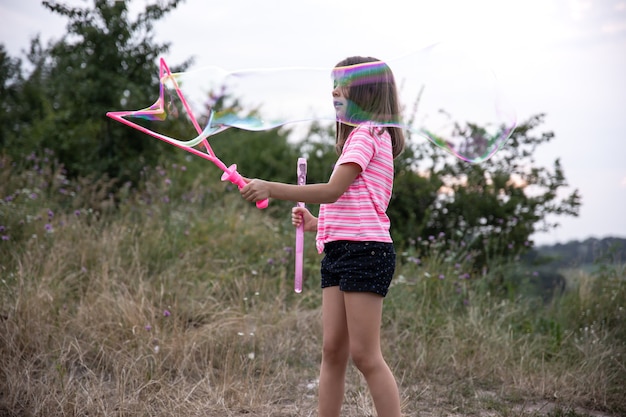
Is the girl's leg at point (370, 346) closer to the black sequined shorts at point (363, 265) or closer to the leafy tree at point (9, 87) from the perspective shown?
the black sequined shorts at point (363, 265)

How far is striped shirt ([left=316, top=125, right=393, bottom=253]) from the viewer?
2262mm

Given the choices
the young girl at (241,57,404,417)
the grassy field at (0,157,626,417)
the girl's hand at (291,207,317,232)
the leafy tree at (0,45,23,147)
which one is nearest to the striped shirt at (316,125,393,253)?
the young girl at (241,57,404,417)

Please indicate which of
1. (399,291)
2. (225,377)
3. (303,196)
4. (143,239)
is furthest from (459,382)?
(143,239)

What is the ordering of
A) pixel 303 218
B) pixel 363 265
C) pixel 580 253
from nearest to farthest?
pixel 363 265 < pixel 303 218 < pixel 580 253

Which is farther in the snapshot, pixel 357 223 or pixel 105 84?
pixel 105 84

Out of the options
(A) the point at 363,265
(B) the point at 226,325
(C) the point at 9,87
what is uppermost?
(C) the point at 9,87

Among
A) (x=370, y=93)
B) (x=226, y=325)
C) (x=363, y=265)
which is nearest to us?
(x=363, y=265)

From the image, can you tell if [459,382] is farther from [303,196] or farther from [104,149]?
[104,149]

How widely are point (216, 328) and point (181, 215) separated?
1.64 m

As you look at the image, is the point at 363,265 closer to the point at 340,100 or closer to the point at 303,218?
the point at 303,218

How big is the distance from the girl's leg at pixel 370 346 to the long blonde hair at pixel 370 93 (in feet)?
2.11

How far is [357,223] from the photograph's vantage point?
2.28 meters

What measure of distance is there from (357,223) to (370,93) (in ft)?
1.60

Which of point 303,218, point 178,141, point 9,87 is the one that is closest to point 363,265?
point 303,218
